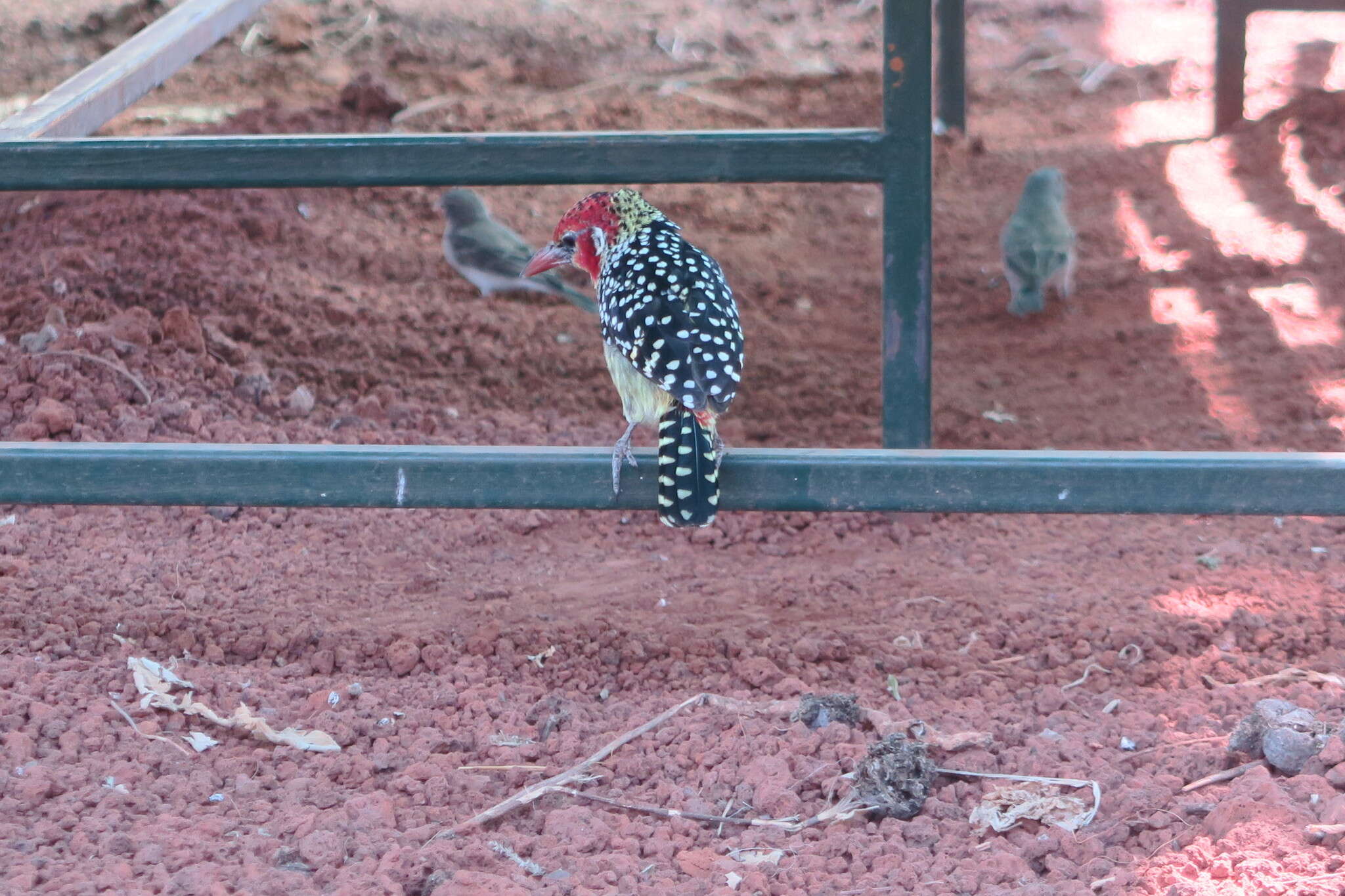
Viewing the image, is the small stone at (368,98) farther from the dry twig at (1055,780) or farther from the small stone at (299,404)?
the dry twig at (1055,780)

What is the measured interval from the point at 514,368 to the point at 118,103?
80.4 inches

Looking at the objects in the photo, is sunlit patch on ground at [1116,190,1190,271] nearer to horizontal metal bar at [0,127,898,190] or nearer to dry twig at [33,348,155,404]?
horizontal metal bar at [0,127,898,190]

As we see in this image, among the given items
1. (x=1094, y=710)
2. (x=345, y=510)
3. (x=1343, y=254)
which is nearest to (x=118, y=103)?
(x=345, y=510)

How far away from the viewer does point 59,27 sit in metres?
9.09

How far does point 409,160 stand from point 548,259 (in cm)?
79

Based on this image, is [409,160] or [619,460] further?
[409,160]

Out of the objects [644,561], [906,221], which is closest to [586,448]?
[644,561]

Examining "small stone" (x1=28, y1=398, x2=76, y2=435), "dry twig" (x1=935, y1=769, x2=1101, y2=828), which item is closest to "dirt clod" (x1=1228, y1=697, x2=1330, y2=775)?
"dry twig" (x1=935, y1=769, x2=1101, y2=828)

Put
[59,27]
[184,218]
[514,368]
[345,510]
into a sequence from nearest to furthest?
[345,510] < [514,368] < [184,218] < [59,27]

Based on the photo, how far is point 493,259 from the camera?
6289mm

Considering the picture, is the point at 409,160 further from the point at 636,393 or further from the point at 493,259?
the point at 493,259

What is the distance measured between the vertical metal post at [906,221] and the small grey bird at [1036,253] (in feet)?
7.98

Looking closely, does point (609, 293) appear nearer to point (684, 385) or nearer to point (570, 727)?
point (684, 385)

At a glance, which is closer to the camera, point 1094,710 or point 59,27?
point 1094,710
